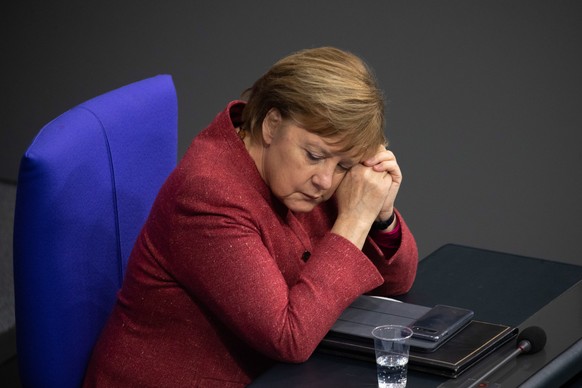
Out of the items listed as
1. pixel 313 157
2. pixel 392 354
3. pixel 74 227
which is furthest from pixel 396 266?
pixel 74 227

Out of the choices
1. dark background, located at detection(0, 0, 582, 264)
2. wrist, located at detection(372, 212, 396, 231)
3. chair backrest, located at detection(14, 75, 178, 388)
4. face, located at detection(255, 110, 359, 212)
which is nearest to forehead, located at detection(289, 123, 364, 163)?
face, located at detection(255, 110, 359, 212)

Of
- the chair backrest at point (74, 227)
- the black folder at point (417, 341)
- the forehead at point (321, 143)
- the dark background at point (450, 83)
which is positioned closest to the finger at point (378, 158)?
the forehead at point (321, 143)

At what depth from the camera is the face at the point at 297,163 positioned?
2.07 metres

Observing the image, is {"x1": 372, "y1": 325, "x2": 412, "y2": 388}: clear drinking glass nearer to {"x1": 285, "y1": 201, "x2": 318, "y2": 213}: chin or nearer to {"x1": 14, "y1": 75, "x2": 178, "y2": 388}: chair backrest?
{"x1": 285, "y1": 201, "x2": 318, "y2": 213}: chin

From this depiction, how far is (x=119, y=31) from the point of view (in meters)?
4.34

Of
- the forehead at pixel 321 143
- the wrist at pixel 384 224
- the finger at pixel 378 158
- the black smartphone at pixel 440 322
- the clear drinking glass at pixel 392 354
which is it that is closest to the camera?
the clear drinking glass at pixel 392 354

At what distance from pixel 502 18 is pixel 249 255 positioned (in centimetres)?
190

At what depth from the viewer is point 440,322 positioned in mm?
1986

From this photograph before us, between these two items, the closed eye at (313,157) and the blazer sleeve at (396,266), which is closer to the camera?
the closed eye at (313,157)

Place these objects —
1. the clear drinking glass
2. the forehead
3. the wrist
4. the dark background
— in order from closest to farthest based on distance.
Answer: the clear drinking glass
the forehead
the wrist
the dark background

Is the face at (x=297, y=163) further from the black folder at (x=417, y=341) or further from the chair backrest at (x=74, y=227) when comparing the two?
the chair backrest at (x=74, y=227)

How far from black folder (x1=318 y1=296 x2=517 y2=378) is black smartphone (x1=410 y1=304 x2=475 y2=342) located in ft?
0.04

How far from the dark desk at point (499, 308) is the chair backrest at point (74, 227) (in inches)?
18.6

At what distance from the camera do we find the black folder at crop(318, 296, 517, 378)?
186 cm
